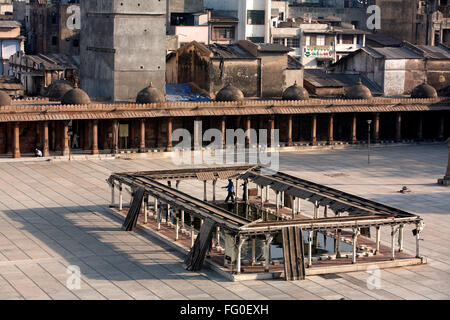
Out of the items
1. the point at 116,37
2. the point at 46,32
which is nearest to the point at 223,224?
the point at 116,37

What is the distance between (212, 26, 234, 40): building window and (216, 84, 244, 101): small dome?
3873 centimetres

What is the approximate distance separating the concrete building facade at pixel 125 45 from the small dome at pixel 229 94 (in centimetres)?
602

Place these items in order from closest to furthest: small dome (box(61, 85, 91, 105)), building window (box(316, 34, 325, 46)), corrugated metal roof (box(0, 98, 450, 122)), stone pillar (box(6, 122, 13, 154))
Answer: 1. corrugated metal roof (box(0, 98, 450, 122))
2. stone pillar (box(6, 122, 13, 154))
3. small dome (box(61, 85, 91, 105))
4. building window (box(316, 34, 325, 46))

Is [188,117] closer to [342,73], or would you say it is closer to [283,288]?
[342,73]

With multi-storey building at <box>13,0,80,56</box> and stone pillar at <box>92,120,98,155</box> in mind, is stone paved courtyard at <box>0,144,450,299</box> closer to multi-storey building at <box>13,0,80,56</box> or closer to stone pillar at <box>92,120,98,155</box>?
stone pillar at <box>92,120,98,155</box>

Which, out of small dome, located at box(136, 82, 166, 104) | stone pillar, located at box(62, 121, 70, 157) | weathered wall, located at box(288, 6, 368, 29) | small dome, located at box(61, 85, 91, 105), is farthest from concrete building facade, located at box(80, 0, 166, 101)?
weathered wall, located at box(288, 6, 368, 29)

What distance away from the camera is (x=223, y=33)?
123 metres

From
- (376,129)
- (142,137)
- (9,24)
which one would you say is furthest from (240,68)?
(9,24)

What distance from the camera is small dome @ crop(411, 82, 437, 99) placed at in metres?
92.4

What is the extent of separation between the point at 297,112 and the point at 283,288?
43.3 m

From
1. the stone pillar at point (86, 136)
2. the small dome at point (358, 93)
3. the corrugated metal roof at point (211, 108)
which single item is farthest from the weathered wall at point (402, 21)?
the stone pillar at point (86, 136)

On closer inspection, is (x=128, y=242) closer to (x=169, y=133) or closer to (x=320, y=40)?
(x=169, y=133)

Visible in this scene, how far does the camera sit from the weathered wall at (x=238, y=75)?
9162 centimetres

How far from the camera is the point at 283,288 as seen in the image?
4231 cm
